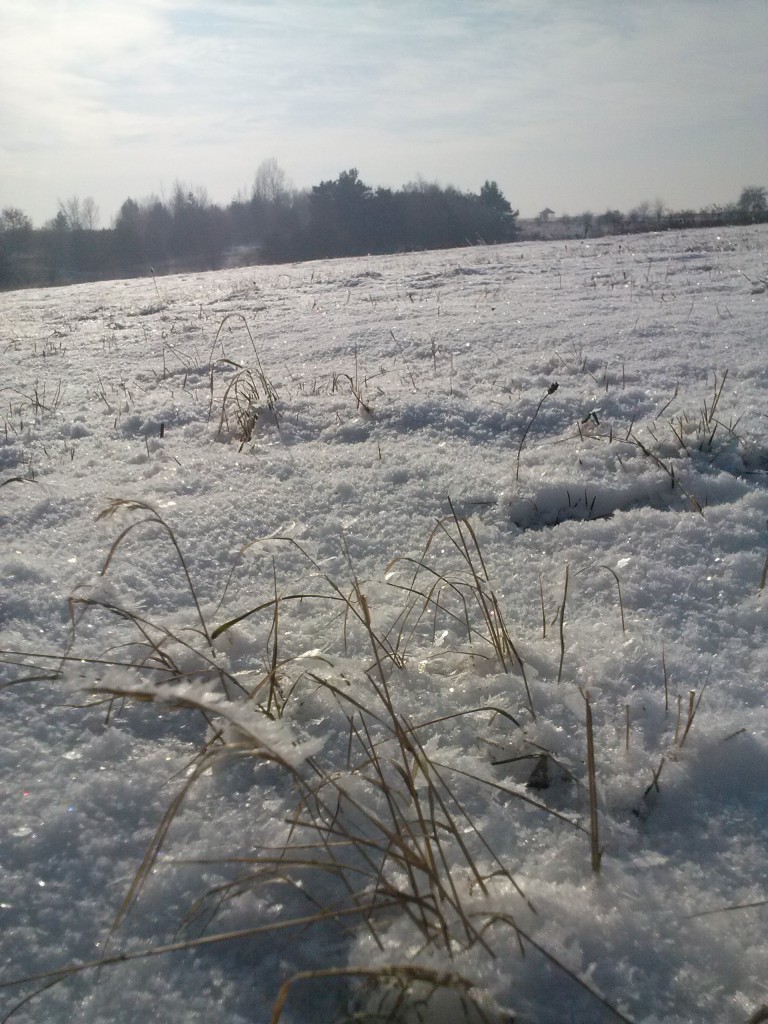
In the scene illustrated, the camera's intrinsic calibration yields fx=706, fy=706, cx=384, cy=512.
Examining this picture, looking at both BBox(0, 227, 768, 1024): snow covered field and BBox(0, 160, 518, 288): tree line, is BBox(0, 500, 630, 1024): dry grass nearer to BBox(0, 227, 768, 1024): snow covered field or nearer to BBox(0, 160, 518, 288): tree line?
BBox(0, 227, 768, 1024): snow covered field

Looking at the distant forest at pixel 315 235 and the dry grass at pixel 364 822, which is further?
the distant forest at pixel 315 235

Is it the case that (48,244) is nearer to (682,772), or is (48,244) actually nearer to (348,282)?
(348,282)

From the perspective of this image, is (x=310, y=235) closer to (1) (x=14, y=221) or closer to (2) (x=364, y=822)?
(1) (x=14, y=221)

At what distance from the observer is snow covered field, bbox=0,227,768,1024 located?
2.90 ft

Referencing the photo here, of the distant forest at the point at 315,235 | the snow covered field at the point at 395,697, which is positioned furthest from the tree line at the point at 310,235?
the snow covered field at the point at 395,697

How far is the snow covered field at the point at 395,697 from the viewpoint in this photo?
884mm

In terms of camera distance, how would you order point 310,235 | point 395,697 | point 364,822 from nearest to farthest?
point 364,822
point 395,697
point 310,235

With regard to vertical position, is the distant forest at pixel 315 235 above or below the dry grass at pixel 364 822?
above

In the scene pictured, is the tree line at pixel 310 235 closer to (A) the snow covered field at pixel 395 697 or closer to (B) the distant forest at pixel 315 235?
(B) the distant forest at pixel 315 235

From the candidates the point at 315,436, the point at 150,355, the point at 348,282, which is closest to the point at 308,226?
the point at 348,282

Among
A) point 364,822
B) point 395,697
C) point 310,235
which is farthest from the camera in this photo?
point 310,235

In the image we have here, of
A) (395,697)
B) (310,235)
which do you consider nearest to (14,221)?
(310,235)

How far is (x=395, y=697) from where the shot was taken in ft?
4.51

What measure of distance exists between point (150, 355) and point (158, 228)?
45908mm
